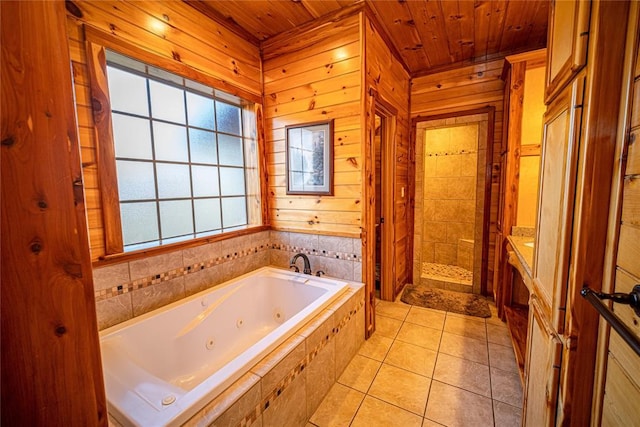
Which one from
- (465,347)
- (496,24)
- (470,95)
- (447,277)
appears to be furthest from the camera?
(447,277)

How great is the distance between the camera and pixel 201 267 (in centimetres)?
204

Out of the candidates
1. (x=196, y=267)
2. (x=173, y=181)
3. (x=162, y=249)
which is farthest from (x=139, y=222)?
(x=196, y=267)

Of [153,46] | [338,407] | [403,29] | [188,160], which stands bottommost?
[338,407]

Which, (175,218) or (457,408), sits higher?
(175,218)

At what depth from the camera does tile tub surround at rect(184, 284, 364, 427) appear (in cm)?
107

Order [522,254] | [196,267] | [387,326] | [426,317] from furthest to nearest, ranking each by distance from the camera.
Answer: [426,317] → [387,326] → [196,267] → [522,254]

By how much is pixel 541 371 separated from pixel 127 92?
2.59 metres

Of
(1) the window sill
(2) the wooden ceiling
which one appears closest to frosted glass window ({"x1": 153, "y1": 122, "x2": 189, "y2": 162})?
(1) the window sill

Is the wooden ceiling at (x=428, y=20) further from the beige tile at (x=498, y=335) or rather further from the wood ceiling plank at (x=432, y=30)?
the beige tile at (x=498, y=335)

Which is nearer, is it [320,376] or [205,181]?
[320,376]

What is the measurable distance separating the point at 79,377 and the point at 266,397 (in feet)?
2.83

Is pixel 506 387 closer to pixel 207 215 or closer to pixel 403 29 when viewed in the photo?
pixel 207 215

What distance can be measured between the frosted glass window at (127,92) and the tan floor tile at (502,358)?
10.2 ft

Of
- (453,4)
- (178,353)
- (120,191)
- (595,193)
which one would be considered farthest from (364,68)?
(178,353)
